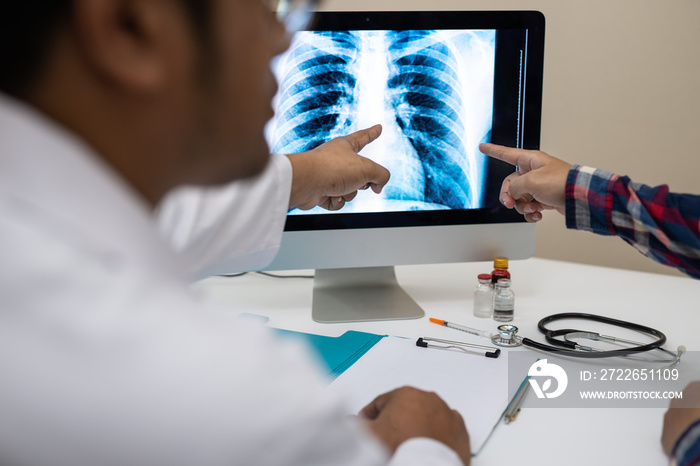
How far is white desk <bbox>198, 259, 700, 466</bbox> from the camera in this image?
66 centimetres

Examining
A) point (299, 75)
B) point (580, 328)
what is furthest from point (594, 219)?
point (299, 75)

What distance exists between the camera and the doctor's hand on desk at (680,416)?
637mm

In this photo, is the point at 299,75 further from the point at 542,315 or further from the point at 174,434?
the point at 174,434

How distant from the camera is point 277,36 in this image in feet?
1.46

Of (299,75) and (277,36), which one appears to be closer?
(277,36)

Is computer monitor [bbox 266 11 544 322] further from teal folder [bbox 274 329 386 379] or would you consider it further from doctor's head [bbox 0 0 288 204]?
doctor's head [bbox 0 0 288 204]

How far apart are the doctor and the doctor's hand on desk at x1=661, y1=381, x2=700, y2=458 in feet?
1.32

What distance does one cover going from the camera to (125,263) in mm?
336

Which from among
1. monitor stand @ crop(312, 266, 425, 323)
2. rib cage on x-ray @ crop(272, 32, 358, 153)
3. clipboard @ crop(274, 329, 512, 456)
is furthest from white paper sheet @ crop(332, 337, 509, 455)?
rib cage on x-ray @ crop(272, 32, 358, 153)

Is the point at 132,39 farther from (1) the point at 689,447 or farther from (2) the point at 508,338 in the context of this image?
(2) the point at 508,338

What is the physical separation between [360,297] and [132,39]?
822mm

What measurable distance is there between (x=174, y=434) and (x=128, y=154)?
0.17m

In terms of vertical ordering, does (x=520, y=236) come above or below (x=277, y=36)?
below

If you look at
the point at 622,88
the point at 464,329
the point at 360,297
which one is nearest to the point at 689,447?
the point at 464,329
